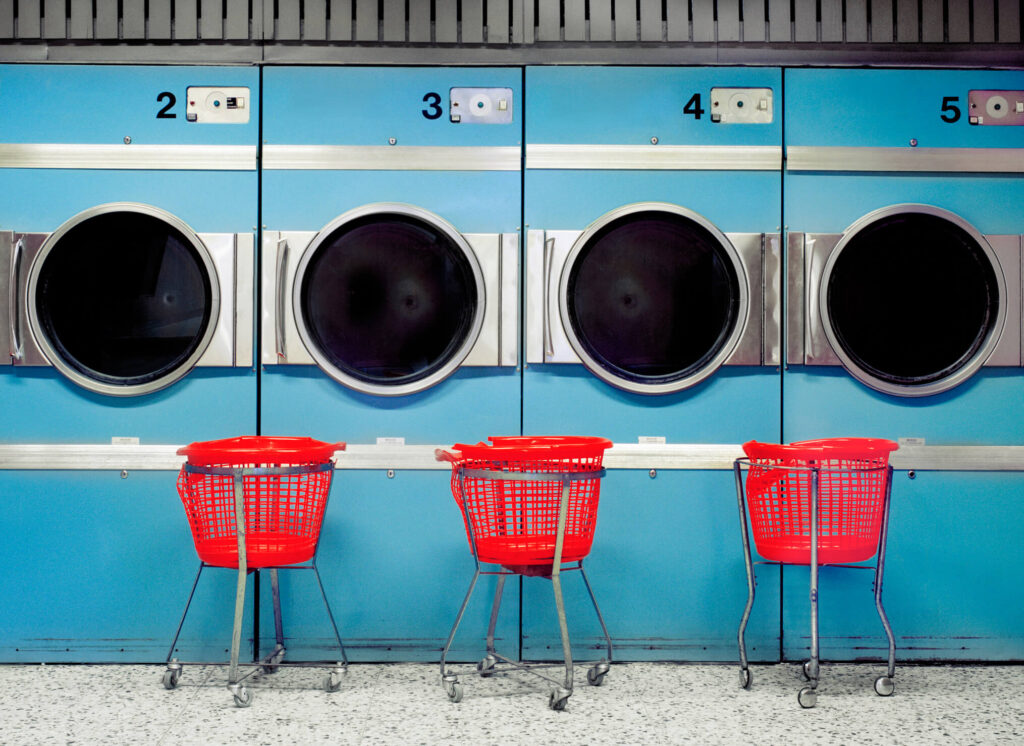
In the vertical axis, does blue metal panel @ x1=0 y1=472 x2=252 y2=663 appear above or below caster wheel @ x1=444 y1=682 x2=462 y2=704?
above

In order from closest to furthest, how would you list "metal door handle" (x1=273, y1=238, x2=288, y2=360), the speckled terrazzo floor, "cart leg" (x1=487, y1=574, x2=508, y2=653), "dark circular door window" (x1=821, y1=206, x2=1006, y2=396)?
the speckled terrazzo floor, "cart leg" (x1=487, y1=574, x2=508, y2=653), "metal door handle" (x1=273, y1=238, x2=288, y2=360), "dark circular door window" (x1=821, y1=206, x2=1006, y2=396)

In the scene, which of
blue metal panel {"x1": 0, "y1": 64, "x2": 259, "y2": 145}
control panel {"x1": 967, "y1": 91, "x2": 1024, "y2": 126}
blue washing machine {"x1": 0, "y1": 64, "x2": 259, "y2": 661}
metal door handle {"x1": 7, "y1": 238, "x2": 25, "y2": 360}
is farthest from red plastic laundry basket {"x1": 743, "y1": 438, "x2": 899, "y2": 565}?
metal door handle {"x1": 7, "y1": 238, "x2": 25, "y2": 360}

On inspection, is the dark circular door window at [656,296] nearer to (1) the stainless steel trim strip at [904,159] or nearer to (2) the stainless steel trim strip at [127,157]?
(1) the stainless steel trim strip at [904,159]

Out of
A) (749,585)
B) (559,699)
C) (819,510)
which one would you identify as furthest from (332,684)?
(819,510)

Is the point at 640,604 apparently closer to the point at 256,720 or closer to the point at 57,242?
the point at 256,720

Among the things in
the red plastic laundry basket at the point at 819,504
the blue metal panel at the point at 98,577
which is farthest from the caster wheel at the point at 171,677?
the red plastic laundry basket at the point at 819,504

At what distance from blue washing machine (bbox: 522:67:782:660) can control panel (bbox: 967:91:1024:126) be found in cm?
89

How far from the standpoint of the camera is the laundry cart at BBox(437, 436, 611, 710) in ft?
8.96

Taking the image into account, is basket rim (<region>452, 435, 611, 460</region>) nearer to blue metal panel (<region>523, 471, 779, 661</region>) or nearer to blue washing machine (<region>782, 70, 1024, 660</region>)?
blue metal panel (<region>523, 471, 779, 661</region>)

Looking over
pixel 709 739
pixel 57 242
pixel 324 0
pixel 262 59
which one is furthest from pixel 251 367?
pixel 709 739

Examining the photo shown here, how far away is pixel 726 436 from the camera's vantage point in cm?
336

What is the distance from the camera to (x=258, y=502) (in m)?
2.91

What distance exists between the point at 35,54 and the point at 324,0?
1.30m

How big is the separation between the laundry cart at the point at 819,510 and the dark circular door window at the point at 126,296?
2475 millimetres
